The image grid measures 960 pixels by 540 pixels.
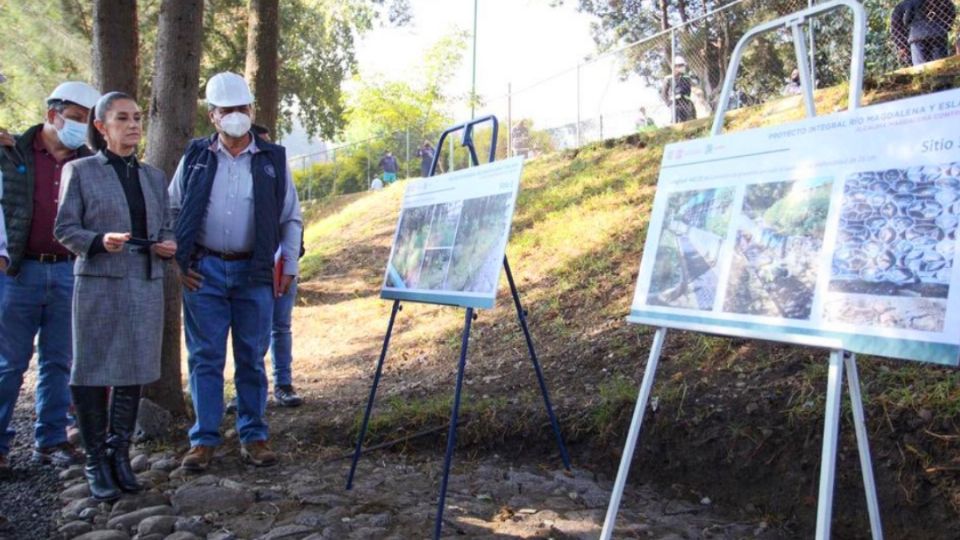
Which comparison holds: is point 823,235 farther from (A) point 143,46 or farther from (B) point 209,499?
(A) point 143,46

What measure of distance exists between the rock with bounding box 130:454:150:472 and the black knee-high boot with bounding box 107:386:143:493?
376 mm

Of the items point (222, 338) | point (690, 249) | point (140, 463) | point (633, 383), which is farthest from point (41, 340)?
point (690, 249)

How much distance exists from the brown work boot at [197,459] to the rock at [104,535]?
742mm

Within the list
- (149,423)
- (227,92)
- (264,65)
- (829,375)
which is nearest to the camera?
(829,375)

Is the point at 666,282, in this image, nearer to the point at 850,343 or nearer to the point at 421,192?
the point at 850,343

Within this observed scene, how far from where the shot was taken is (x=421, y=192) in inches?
158

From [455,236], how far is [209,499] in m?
1.68

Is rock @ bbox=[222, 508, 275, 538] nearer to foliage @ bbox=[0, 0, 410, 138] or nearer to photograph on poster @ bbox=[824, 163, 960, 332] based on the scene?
photograph on poster @ bbox=[824, 163, 960, 332]

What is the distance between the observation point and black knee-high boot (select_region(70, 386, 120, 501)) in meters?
3.62

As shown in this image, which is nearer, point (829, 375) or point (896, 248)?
point (896, 248)

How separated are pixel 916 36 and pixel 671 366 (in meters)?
5.34

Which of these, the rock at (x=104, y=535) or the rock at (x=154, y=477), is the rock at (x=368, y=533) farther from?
the rock at (x=154, y=477)

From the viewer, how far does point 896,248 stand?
2162 millimetres

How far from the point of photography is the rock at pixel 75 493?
3773 mm
